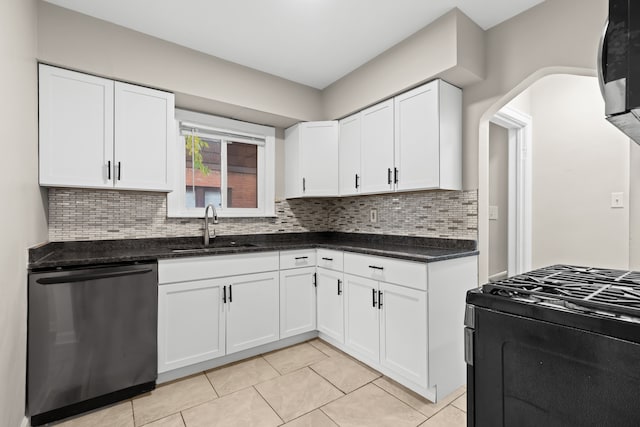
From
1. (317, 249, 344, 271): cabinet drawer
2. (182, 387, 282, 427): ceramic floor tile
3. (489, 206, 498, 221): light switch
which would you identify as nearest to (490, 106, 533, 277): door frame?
(489, 206, 498, 221): light switch

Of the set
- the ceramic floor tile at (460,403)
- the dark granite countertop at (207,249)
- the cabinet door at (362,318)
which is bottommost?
the ceramic floor tile at (460,403)

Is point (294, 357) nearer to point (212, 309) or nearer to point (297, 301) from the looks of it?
point (297, 301)

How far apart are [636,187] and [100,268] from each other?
384 cm

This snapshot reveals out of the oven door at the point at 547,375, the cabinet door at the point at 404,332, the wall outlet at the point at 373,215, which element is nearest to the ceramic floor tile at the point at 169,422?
the cabinet door at the point at 404,332

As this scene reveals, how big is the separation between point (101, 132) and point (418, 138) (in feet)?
7.45

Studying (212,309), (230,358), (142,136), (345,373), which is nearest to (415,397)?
(345,373)

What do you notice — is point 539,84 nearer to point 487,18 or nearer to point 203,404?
point 487,18

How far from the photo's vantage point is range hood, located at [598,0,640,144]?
1.94 ft

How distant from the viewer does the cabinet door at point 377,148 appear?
2.58m

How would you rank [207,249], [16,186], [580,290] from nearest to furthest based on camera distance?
→ [580,290] → [16,186] → [207,249]

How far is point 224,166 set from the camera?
3107 mm

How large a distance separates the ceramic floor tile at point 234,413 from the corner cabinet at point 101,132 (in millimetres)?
1560

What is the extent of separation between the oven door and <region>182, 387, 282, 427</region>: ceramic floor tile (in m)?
1.26

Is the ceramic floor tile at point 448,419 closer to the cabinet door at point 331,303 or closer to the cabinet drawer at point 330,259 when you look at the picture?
the cabinet door at point 331,303
